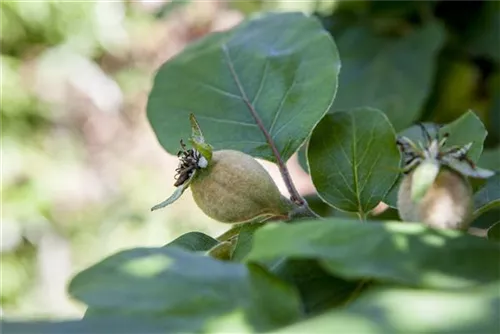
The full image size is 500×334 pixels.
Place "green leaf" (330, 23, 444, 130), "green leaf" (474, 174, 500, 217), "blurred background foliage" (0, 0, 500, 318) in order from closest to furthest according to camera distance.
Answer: "green leaf" (474, 174, 500, 217) → "green leaf" (330, 23, 444, 130) → "blurred background foliage" (0, 0, 500, 318)

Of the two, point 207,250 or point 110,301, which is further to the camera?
point 207,250

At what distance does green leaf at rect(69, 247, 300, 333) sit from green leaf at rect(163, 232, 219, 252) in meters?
0.14

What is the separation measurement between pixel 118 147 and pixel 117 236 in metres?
0.57

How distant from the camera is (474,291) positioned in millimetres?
296

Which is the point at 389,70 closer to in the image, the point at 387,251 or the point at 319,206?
the point at 319,206

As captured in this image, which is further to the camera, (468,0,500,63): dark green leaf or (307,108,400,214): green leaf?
(468,0,500,63): dark green leaf

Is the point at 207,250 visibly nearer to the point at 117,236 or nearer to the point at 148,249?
the point at 148,249

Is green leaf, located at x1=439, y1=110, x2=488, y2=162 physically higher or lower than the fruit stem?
lower

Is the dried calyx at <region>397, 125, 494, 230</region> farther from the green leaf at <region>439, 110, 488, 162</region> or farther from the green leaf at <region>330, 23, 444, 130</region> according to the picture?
the green leaf at <region>330, 23, 444, 130</region>

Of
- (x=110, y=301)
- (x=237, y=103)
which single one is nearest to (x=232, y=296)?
(x=110, y=301)

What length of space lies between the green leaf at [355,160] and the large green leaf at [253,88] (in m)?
0.02

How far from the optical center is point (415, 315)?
0.27 meters

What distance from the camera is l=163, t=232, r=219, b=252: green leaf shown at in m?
0.49

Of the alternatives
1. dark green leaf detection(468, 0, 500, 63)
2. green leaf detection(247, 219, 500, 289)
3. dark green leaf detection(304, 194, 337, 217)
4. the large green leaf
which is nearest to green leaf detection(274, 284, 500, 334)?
green leaf detection(247, 219, 500, 289)
